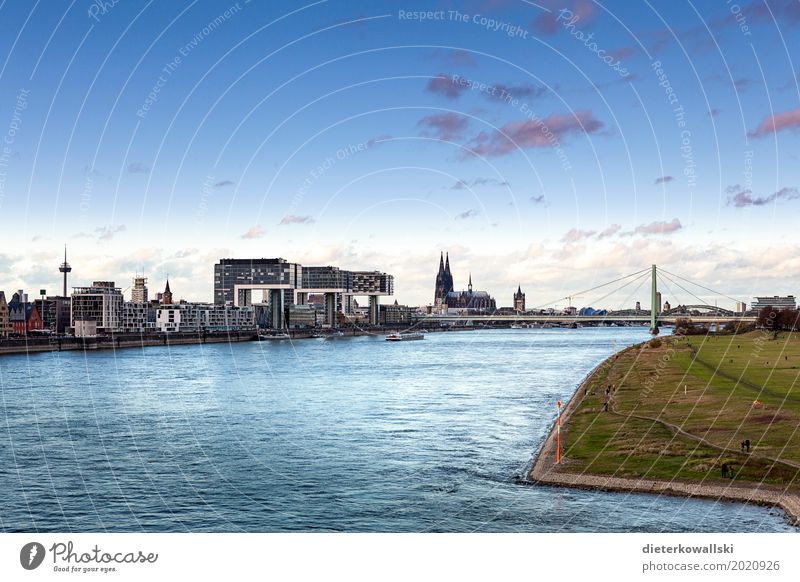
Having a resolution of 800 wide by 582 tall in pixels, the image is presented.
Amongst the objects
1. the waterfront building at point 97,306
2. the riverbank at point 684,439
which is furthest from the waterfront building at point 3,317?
the riverbank at point 684,439

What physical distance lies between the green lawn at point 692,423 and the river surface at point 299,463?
9.72ft

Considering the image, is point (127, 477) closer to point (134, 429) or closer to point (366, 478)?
point (366, 478)

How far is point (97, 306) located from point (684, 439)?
528ft

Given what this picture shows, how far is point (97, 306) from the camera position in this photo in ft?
589

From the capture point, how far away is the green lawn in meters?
33.4

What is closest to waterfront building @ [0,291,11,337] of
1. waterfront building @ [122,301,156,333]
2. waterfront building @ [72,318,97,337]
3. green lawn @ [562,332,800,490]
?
waterfront building @ [72,318,97,337]

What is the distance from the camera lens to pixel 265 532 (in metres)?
27.1

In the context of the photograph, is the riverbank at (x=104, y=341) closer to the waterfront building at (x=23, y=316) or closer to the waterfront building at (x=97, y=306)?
the waterfront building at (x=97, y=306)

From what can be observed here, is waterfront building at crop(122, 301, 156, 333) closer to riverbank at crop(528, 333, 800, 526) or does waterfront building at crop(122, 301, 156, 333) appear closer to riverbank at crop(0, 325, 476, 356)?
riverbank at crop(0, 325, 476, 356)

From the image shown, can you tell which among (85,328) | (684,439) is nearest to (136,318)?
(85,328)

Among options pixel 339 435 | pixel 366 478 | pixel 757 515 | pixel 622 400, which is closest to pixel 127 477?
pixel 366 478

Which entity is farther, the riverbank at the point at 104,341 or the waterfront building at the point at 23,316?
the waterfront building at the point at 23,316

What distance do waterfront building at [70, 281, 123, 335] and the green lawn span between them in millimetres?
131594

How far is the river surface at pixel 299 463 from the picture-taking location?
28094mm
